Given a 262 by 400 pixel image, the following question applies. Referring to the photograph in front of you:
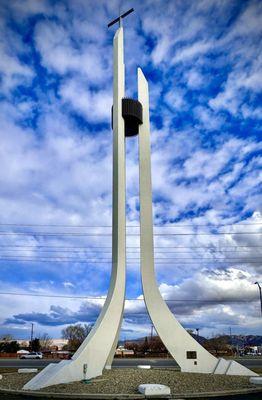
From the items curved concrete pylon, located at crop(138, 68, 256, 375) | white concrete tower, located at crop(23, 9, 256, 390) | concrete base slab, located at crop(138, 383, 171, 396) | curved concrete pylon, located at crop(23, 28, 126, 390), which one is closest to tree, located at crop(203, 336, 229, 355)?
curved concrete pylon, located at crop(138, 68, 256, 375)

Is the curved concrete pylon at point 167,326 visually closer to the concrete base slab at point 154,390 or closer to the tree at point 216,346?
the concrete base slab at point 154,390

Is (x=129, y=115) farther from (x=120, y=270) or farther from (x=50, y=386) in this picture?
(x=50, y=386)

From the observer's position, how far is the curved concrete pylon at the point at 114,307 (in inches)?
577

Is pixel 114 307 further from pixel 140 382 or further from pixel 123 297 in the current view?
pixel 140 382

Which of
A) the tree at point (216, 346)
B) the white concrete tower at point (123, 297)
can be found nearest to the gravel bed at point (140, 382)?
the white concrete tower at point (123, 297)

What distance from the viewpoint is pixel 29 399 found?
1202 centimetres

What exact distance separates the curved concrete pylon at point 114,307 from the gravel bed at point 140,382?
51 centimetres

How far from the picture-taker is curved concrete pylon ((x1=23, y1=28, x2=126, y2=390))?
14664 millimetres

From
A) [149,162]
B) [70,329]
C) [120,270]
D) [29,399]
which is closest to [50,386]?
[29,399]

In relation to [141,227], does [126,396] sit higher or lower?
lower

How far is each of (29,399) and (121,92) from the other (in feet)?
46.8

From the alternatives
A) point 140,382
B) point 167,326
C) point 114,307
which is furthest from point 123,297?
point 140,382

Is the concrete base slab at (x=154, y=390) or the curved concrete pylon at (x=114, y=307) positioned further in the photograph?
the curved concrete pylon at (x=114, y=307)

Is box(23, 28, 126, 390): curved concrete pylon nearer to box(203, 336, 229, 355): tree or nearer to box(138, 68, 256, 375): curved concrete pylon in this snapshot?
box(138, 68, 256, 375): curved concrete pylon
